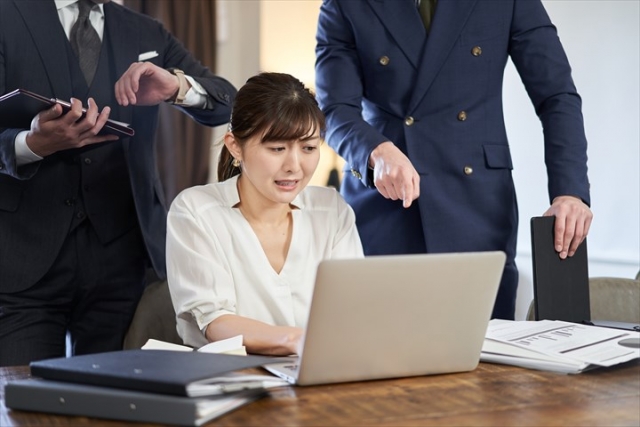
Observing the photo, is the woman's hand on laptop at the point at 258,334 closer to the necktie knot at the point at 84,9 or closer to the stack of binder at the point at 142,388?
the stack of binder at the point at 142,388

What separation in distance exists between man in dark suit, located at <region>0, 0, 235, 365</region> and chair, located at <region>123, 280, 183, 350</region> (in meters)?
0.31

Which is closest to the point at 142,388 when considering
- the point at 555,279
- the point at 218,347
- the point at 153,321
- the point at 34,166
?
the point at 218,347

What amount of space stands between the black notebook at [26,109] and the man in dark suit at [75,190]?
33mm

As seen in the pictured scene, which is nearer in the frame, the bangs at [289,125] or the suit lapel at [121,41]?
the bangs at [289,125]

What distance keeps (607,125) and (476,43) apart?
6.22 feet

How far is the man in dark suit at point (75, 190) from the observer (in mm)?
2406

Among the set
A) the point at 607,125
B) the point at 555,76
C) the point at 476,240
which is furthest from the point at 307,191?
the point at 607,125

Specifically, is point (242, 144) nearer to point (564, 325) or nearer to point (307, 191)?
point (307, 191)

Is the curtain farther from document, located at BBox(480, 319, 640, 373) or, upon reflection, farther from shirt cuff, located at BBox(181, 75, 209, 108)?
document, located at BBox(480, 319, 640, 373)

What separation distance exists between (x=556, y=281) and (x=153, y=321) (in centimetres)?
90

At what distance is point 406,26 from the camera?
7.72ft

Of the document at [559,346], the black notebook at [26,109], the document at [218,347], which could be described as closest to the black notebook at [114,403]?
the document at [218,347]

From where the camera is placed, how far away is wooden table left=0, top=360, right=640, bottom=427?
4.17 ft

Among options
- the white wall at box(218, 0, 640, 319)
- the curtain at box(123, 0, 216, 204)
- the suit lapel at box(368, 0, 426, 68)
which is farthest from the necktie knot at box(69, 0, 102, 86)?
the curtain at box(123, 0, 216, 204)
